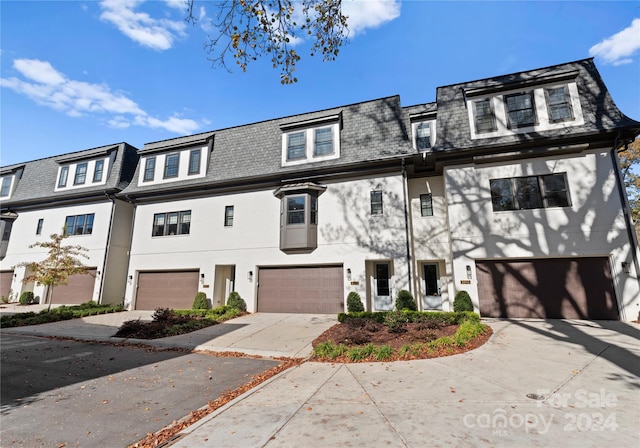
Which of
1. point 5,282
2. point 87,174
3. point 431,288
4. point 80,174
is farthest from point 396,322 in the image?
point 5,282

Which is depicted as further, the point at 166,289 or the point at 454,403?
the point at 166,289

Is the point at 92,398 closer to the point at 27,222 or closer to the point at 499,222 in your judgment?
the point at 499,222

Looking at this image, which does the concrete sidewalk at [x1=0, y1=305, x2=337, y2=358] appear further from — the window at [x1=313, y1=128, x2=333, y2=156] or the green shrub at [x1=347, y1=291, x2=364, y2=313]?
the window at [x1=313, y1=128, x2=333, y2=156]

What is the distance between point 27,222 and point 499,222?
2932 cm

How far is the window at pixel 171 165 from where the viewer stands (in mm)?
17891

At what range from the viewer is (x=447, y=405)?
13.4 feet

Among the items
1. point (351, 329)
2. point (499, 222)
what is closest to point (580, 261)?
point (499, 222)

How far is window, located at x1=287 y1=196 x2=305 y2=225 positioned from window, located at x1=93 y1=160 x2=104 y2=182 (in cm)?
1408

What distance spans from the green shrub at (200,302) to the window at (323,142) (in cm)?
932

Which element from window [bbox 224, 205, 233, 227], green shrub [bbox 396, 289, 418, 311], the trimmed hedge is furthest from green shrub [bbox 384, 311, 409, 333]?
window [bbox 224, 205, 233, 227]

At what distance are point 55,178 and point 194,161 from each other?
1177 centimetres

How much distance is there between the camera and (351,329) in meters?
9.27

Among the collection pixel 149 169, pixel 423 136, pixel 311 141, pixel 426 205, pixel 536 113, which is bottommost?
pixel 426 205

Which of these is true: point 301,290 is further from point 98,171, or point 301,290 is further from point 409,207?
point 98,171
